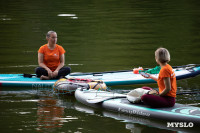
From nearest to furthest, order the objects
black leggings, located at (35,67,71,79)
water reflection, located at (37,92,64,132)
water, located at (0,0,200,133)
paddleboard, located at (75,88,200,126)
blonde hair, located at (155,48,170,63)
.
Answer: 1. paddleboard, located at (75,88,200,126)
2. blonde hair, located at (155,48,170,63)
3. water reflection, located at (37,92,64,132)
4. water, located at (0,0,200,133)
5. black leggings, located at (35,67,71,79)

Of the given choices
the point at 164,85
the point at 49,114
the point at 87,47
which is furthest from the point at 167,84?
the point at 87,47

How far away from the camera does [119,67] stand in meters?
13.0

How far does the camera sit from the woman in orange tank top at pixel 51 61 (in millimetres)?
10242

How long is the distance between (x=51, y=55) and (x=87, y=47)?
688 centimetres

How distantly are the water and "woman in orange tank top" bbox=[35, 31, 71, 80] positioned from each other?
51cm

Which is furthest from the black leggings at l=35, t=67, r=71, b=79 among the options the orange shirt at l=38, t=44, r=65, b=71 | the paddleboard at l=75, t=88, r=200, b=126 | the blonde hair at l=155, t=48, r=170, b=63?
the blonde hair at l=155, t=48, r=170, b=63

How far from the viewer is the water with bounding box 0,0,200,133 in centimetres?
788

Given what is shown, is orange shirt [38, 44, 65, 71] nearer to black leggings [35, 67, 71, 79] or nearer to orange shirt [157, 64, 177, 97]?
black leggings [35, 67, 71, 79]

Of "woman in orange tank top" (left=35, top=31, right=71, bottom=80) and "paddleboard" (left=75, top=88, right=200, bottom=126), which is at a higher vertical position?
"woman in orange tank top" (left=35, top=31, right=71, bottom=80)

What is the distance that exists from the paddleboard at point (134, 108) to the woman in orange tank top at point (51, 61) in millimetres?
1187

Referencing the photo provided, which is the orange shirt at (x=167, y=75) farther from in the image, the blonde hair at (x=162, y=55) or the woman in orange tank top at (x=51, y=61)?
the woman in orange tank top at (x=51, y=61)

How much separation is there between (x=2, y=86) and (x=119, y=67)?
381cm

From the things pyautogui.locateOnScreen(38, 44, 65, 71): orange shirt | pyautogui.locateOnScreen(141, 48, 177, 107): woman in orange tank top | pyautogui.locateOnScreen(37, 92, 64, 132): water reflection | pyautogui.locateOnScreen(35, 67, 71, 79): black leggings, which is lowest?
pyautogui.locateOnScreen(37, 92, 64, 132): water reflection

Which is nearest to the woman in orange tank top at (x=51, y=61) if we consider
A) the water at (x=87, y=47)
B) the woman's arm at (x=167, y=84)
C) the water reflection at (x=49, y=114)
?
the water at (x=87, y=47)
